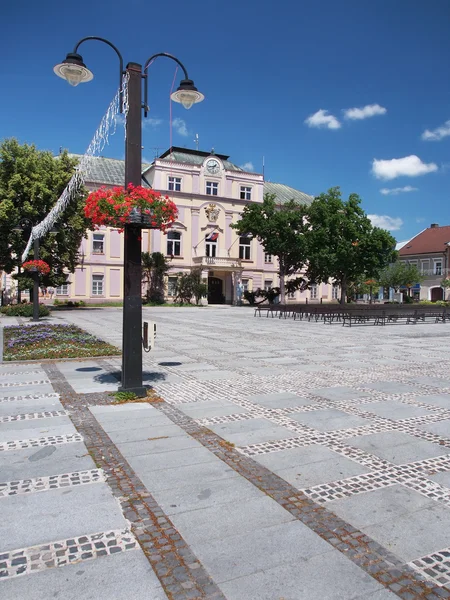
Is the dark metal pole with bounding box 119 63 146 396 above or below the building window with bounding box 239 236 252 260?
below

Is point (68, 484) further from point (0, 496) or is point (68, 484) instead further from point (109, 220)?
point (109, 220)

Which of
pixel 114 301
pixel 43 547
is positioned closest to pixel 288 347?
pixel 43 547

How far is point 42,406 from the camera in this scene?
654cm

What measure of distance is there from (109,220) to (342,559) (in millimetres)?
5106

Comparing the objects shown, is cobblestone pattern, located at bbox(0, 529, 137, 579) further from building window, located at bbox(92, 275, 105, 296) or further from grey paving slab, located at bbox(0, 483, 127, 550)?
building window, located at bbox(92, 275, 105, 296)

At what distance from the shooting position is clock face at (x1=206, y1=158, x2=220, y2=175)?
160ft

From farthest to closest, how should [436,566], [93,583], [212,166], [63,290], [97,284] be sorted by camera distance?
[212,166], [97,284], [63,290], [436,566], [93,583]

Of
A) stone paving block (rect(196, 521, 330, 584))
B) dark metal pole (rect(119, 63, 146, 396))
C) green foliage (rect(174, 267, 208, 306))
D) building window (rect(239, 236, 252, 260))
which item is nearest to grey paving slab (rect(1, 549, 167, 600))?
stone paving block (rect(196, 521, 330, 584))

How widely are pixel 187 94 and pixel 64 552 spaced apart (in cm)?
662

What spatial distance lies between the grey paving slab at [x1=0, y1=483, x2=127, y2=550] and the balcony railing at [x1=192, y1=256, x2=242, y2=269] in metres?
43.4

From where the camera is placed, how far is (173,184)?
47125 mm

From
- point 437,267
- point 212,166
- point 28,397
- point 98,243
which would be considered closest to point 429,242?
point 437,267

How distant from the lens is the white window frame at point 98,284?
44875mm

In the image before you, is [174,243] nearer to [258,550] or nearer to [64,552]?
[64,552]
